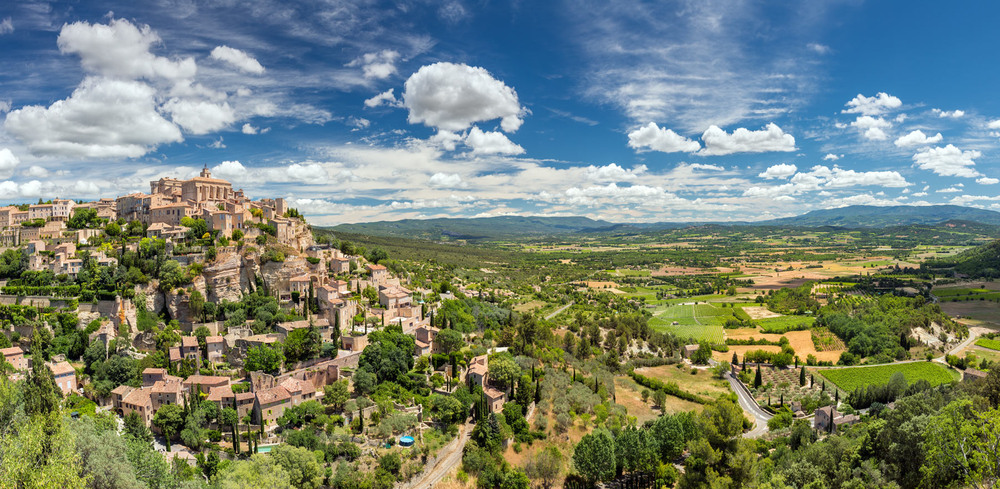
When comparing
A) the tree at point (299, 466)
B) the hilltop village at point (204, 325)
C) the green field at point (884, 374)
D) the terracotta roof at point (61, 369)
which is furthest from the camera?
the green field at point (884, 374)

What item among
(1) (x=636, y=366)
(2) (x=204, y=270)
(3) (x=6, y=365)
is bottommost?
(1) (x=636, y=366)

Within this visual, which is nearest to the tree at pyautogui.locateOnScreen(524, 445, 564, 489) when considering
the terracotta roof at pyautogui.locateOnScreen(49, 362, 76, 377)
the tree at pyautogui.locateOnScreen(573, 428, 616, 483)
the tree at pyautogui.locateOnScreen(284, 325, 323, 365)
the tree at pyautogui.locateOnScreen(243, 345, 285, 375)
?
the tree at pyautogui.locateOnScreen(573, 428, 616, 483)

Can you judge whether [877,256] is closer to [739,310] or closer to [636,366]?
[739,310]

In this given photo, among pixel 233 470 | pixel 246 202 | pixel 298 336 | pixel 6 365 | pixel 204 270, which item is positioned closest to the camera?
pixel 233 470

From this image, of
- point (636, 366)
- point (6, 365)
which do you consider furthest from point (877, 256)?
point (6, 365)

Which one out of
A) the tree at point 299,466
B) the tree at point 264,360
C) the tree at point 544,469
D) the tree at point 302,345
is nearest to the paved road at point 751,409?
the tree at point 544,469

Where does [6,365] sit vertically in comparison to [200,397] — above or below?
above

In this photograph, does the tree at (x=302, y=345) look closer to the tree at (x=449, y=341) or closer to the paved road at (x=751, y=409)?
the tree at (x=449, y=341)
